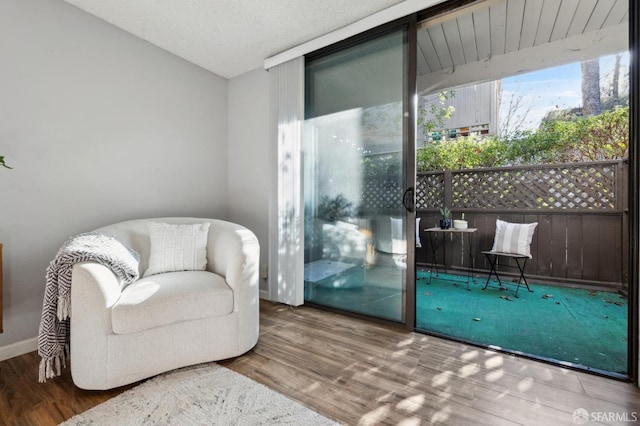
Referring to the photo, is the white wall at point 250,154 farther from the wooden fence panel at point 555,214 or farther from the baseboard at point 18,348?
the wooden fence panel at point 555,214

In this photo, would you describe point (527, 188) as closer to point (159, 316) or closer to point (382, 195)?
point (382, 195)

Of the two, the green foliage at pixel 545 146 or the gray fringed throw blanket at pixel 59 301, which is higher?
the green foliage at pixel 545 146

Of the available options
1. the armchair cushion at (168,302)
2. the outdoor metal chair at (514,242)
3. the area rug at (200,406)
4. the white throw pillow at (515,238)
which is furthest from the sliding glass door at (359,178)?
the white throw pillow at (515,238)

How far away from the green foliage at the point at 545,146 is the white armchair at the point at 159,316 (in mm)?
3977

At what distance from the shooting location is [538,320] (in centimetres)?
242

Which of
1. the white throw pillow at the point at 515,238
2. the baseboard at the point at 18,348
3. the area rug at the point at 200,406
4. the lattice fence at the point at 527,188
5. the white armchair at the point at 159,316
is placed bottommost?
the area rug at the point at 200,406

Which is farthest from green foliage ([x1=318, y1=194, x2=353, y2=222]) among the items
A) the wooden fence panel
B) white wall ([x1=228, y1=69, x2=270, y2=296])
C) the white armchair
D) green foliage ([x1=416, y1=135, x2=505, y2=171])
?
green foliage ([x1=416, y1=135, x2=505, y2=171])

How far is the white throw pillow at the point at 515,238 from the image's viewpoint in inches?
130

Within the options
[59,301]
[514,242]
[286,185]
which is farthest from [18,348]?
[514,242]

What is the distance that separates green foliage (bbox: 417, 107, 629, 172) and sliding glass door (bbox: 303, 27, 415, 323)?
281cm

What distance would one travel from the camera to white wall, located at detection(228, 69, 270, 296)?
3.00 m

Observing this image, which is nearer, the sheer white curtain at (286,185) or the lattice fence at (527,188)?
the sheer white curtain at (286,185)

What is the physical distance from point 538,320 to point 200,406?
2.70m

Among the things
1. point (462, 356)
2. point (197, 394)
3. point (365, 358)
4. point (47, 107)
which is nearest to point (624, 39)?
point (462, 356)
